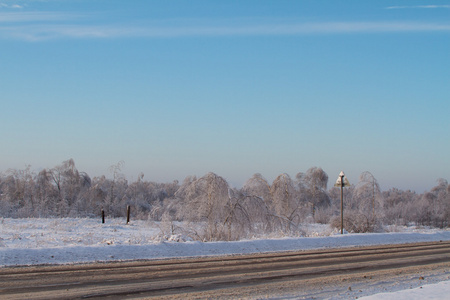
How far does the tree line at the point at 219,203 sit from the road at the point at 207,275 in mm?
7543

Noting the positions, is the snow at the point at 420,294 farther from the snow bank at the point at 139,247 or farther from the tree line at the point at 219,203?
the tree line at the point at 219,203

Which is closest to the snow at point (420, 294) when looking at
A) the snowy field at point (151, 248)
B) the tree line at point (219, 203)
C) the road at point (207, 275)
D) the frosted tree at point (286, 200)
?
the snowy field at point (151, 248)

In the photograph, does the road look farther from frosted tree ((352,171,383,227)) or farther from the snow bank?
frosted tree ((352,171,383,227))

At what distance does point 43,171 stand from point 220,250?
53.7 m

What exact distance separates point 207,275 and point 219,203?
12244 millimetres

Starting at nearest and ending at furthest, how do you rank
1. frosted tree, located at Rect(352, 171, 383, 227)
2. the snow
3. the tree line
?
the snow
the tree line
frosted tree, located at Rect(352, 171, 383, 227)

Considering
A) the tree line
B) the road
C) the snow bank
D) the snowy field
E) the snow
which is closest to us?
the snow

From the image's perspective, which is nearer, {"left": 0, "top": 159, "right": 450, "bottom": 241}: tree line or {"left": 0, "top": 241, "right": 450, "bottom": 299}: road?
{"left": 0, "top": 241, "right": 450, "bottom": 299}: road

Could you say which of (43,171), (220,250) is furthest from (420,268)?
(43,171)

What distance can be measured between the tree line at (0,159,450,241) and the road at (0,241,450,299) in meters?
7.54

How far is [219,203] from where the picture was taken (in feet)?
79.7

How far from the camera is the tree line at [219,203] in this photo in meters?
24.3

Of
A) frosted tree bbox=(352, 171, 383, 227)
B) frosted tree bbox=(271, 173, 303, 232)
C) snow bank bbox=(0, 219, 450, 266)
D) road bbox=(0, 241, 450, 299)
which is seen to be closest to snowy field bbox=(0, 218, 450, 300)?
snow bank bbox=(0, 219, 450, 266)

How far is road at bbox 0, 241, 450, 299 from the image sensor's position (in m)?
9.82
